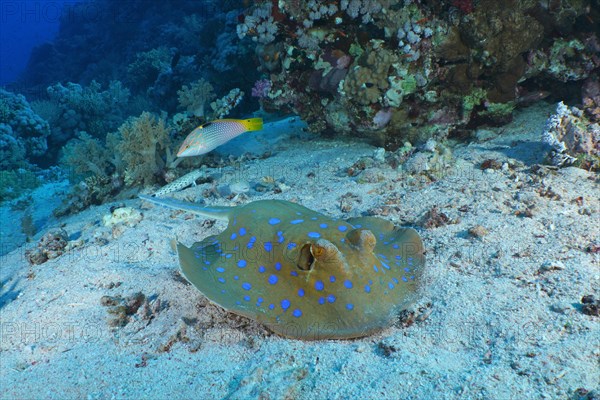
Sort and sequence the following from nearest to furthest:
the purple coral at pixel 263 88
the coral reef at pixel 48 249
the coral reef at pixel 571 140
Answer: the coral reef at pixel 571 140
the coral reef at pixel 48 249
the purple coral at pixel 263 88

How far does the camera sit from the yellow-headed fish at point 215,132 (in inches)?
255

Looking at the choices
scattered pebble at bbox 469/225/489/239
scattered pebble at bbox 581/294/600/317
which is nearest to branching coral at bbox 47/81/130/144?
scattered pebble at bbox 469/225/489/239

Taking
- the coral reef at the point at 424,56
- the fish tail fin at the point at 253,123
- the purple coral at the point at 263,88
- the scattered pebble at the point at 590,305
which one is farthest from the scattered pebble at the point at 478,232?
the purple coral at the point at 263,88

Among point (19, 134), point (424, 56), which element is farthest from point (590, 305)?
point (19, 134)

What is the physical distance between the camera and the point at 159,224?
6.03 metres

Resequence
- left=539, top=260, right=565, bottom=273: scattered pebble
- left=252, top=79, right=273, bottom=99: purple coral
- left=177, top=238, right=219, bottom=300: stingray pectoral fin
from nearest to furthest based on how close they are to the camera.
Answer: left=177, top=238, right=219, bottom=300: stingray pectoral fin < left=539, top=260, right=565, bottom=273: scattered pebble < left=252, top=79, right=273, bottom=99: purple coral

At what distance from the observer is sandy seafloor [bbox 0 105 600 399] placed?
2707 mm

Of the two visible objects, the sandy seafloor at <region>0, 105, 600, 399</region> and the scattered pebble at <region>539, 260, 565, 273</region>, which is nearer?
the sandy seafloor at <region>0, 105, 600, 399</region>

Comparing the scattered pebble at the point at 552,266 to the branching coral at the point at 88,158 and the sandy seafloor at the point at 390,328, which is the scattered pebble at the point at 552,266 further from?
the branching coral at the point at 88,158

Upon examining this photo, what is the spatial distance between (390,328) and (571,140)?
14.7ft

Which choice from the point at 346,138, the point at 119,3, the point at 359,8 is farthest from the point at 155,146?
the point at 119,3

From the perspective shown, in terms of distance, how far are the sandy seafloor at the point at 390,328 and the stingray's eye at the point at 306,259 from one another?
2.15ft

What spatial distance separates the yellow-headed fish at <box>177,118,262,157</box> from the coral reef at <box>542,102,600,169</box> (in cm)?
476

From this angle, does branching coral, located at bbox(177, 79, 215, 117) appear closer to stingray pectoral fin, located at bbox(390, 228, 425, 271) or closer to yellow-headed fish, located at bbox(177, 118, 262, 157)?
yellow-headed fish, located at bbox(177, 118, 262, 157)
